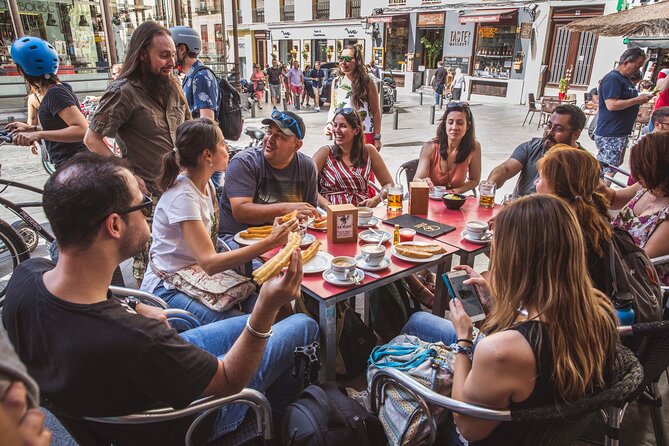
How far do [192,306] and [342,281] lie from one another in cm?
74

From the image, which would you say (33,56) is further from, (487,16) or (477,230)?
(487,16)

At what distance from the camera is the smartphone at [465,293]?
163 centimetres

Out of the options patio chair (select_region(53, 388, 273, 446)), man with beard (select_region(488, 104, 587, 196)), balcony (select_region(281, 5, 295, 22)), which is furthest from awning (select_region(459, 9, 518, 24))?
patio chair (select_region(53, 388, 273, 446))

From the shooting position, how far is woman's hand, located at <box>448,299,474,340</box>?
1482 millimetres

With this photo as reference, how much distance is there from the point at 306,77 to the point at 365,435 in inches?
585

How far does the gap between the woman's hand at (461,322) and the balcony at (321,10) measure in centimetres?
2670

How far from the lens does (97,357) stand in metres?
1.04

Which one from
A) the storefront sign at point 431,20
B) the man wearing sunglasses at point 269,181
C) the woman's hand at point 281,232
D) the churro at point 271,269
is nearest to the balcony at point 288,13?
the storefront sign at point 431,20

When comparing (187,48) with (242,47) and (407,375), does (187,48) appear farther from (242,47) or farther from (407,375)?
(242,47)

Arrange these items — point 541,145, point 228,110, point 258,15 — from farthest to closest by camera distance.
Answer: point 258,15, point 228,110, point 541,145

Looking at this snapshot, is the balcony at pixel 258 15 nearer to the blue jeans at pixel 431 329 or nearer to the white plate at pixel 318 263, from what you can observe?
the white plate at pixel 318 263

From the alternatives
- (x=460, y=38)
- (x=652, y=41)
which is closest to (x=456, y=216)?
(x=652, y=41)

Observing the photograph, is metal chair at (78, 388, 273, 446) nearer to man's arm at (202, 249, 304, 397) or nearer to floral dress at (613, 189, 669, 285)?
man's arm at (202, 249, 304, 397)

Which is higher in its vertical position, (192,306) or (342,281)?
A: (342,281)
